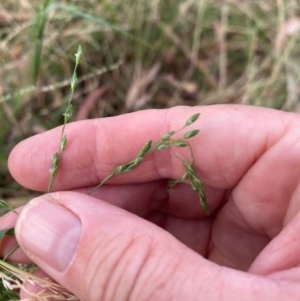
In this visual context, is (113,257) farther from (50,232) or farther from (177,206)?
(177,206)

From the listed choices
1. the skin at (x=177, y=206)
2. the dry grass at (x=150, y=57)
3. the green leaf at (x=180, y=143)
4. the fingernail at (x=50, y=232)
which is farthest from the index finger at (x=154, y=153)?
the dry grass at (x=150, y=57)

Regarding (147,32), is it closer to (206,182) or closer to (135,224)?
(206,182)

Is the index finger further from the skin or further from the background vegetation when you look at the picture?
the background vegetation

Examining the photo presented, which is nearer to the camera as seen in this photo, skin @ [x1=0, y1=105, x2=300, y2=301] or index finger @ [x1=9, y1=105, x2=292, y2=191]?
skin @ [x1=0, y1=105, x2=300, y2=301]

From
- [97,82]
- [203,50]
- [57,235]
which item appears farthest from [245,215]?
[203,50]

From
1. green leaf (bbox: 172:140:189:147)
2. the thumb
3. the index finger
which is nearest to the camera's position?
the thumb

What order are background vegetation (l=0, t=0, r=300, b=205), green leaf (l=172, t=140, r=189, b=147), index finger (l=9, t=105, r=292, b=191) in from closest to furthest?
green leaf (l=172, t=140, r=189, b=147), index finger (l=9, t=105, r=292, b=191), background vegetation (l=0, t=0, r=300, b=205)

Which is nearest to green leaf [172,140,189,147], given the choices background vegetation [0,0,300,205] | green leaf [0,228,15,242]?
green leaf [0,228,15,242]

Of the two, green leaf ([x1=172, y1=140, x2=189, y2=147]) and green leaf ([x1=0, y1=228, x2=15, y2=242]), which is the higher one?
green leaf ([x1=172, y1=140, x2=189, y2=147])
